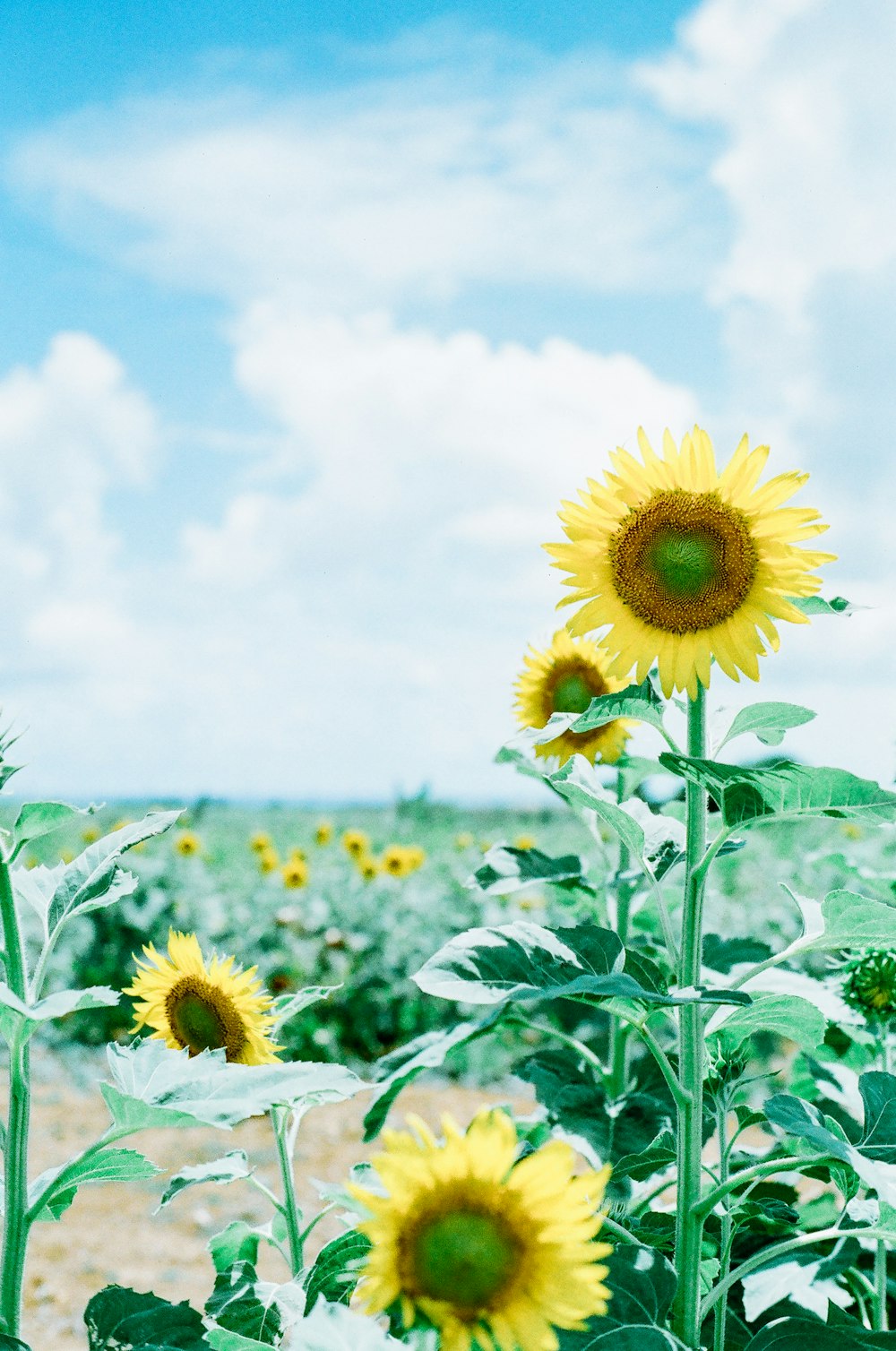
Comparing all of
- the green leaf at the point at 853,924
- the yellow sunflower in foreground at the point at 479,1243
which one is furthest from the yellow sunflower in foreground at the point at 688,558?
the yellow sunflower in foreground at the point at 479,1243

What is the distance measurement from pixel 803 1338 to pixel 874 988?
67 centimetres

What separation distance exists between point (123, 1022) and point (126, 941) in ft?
1.78

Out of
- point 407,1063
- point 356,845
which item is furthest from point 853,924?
point 356,845

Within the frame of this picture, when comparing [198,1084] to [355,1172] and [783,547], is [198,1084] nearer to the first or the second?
[355,1172]

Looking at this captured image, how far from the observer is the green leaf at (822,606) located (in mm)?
1405

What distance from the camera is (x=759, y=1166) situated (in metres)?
1.35

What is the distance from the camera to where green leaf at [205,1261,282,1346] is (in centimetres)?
157

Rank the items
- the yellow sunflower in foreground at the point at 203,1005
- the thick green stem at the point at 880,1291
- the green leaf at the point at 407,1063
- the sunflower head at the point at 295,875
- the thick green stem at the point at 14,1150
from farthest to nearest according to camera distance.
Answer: the sunflower head at the point at 295,875
the thick green stem at the point at 880,1291
the yellow sunflower in foreground at the point at 203,1005
the thick green stem at the point at 14,1150
the green leaf at the point at 407,1063

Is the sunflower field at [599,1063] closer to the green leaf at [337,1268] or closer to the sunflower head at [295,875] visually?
the green leaf at [337,1268]

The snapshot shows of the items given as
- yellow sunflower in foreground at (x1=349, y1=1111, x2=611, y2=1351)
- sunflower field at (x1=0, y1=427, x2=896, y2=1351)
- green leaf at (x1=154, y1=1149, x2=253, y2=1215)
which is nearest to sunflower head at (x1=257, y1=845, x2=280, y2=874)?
sunflower field at (x1=0, y1=427, x2=896, y2=1351)

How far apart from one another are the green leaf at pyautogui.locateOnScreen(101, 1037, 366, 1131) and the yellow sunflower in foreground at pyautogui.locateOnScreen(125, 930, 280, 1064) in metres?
0.38

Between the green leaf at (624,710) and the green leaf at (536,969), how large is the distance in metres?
0.23

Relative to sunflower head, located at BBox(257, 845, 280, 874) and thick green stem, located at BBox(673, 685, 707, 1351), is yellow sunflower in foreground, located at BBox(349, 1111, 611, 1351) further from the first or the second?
sunflower head, located at BBox(257, 845, 280, 874)

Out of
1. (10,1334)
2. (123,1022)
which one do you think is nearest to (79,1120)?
(123,1022)
